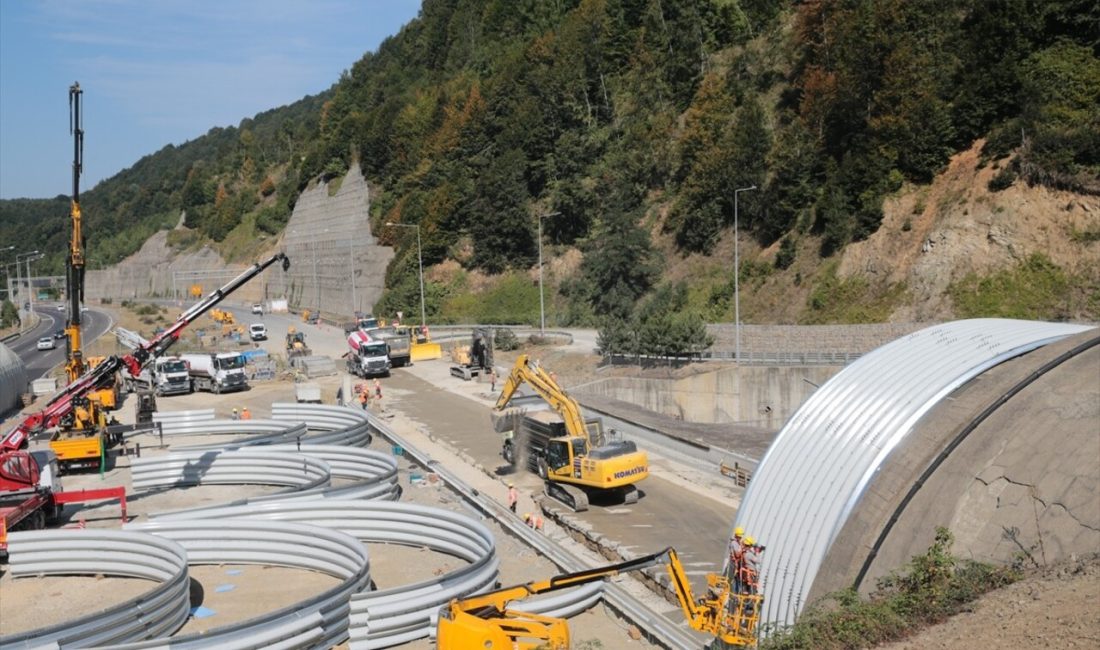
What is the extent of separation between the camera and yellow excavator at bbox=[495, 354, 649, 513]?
26.2m

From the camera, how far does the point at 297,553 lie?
2136cm

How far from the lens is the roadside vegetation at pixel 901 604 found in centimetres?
1259

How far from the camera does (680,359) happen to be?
46.2m

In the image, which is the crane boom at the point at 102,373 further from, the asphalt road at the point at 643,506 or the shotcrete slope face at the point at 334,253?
the shotcrete slope face at the point at 334,253

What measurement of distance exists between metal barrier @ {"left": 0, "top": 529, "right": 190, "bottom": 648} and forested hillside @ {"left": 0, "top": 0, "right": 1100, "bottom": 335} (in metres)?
29.9

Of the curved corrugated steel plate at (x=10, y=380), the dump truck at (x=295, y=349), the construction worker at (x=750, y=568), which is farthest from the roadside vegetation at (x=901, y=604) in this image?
the dump truck at (x=295, y=349)

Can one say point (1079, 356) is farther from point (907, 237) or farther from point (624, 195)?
point (624, 195)

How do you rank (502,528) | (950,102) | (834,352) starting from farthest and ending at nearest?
1. (950,102)
2. (834,352)
3. (502,528)

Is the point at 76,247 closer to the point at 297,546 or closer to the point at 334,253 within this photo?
the point at 297,546

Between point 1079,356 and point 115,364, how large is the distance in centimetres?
2620

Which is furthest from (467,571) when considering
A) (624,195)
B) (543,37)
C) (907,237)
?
(543,37)

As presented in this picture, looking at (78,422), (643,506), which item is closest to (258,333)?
(78,422)

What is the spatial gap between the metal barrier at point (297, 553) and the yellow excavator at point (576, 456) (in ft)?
25.2

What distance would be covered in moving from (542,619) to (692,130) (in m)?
57.4
